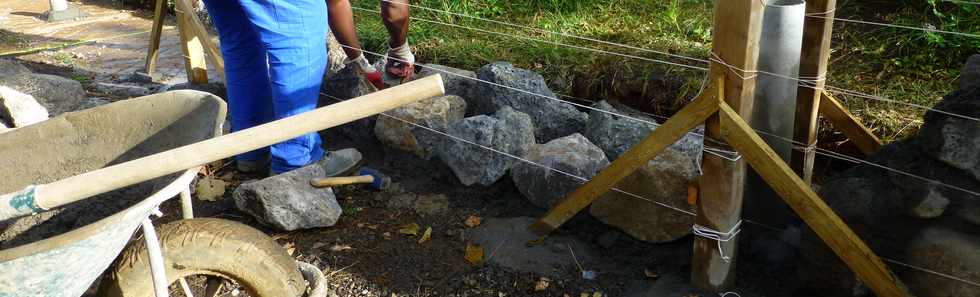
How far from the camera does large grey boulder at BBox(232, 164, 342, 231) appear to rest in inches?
128

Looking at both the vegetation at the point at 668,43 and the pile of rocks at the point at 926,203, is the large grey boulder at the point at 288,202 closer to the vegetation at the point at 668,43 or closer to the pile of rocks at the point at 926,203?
the vegetation at the point at 668,43

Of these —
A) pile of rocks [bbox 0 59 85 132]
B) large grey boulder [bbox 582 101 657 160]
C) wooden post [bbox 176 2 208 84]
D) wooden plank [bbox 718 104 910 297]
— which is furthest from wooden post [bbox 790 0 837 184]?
pile of rocks [bbox 0 59 85 132]

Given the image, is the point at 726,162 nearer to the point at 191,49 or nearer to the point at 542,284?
the point at 542,284

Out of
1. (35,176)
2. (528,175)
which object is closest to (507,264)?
(528,175)

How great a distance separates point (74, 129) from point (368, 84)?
1.86 meters

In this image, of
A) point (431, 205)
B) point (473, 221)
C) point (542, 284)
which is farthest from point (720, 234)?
point (431, 205)

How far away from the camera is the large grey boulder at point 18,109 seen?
3.96 metres

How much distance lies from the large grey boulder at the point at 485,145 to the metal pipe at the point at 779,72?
1.16m

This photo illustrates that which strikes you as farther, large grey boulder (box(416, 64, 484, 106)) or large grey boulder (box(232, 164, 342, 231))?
large grey boulder (box(416, 64, 484, 106))

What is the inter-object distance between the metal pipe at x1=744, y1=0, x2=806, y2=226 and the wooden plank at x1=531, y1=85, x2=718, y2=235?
0.82 feet

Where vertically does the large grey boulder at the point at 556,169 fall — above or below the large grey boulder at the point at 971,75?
below

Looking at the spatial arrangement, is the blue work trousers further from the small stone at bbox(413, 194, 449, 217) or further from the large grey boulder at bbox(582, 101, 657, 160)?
the large grey boulder at bbox(582, 101, 657, 160)

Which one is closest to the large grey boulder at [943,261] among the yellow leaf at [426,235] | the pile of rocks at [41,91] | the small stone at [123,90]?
the yellow leaf at [426,235]

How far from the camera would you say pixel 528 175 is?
341cm
